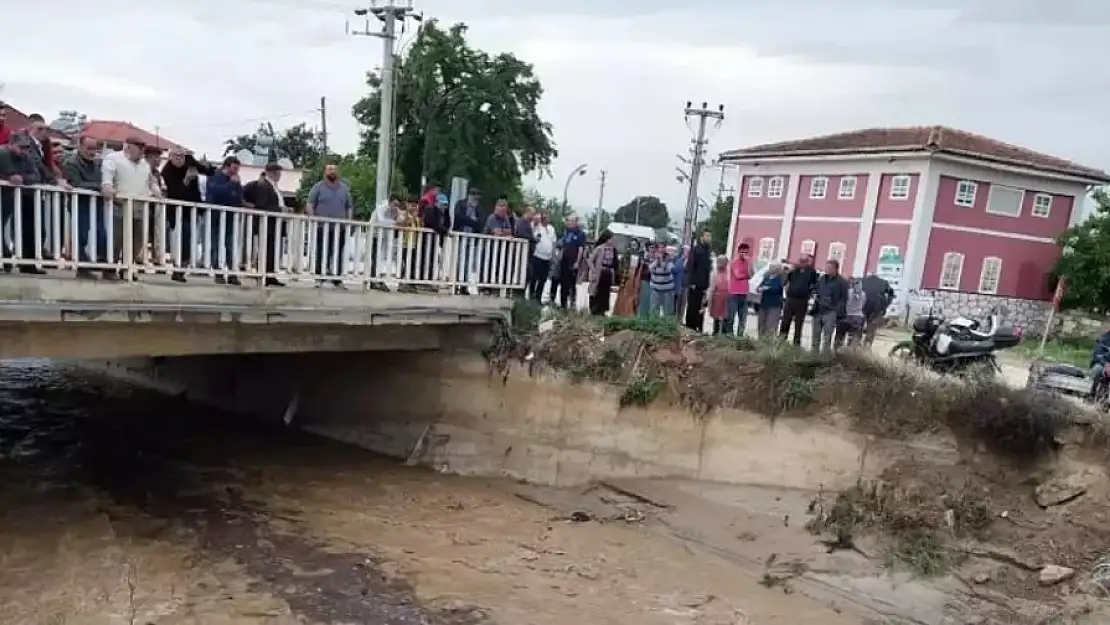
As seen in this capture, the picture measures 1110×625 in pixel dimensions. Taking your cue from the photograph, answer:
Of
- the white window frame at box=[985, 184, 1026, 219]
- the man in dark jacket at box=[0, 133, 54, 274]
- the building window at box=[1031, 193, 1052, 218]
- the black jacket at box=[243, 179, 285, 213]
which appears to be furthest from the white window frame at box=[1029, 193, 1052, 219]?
the man in dark jacket at box=[0, 133, 54, 274]

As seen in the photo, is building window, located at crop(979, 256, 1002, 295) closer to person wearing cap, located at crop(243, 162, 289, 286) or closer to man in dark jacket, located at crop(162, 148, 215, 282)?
person wearing cap, located at crop(243, 162, 289, 286)

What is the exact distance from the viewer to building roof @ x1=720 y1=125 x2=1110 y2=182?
93.4 feet

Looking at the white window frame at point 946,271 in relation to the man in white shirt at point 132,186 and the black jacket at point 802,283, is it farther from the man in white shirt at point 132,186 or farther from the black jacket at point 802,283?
the man in white shirt at point 132,186

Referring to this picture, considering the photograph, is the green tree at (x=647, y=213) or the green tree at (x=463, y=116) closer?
the green tree at (x=463, y=116)

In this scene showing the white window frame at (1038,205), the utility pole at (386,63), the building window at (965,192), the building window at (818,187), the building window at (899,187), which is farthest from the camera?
the building window at (818,187)

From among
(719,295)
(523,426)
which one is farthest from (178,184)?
(719,295)

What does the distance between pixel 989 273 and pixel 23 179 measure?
30.5 m

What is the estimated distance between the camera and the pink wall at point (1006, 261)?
2927 cm

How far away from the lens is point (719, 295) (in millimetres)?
12641

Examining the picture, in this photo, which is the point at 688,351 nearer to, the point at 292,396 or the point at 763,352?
the point at 763,352

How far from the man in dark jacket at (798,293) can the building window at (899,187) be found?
19.5 m

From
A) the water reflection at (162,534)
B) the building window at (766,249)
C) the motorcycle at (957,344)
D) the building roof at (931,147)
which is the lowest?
the water reflection at (162,534)

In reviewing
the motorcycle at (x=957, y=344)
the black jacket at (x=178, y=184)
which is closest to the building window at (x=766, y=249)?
the motorcycle at (x=957, y=344)

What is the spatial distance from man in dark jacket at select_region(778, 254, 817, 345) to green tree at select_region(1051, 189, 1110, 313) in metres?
18.8
